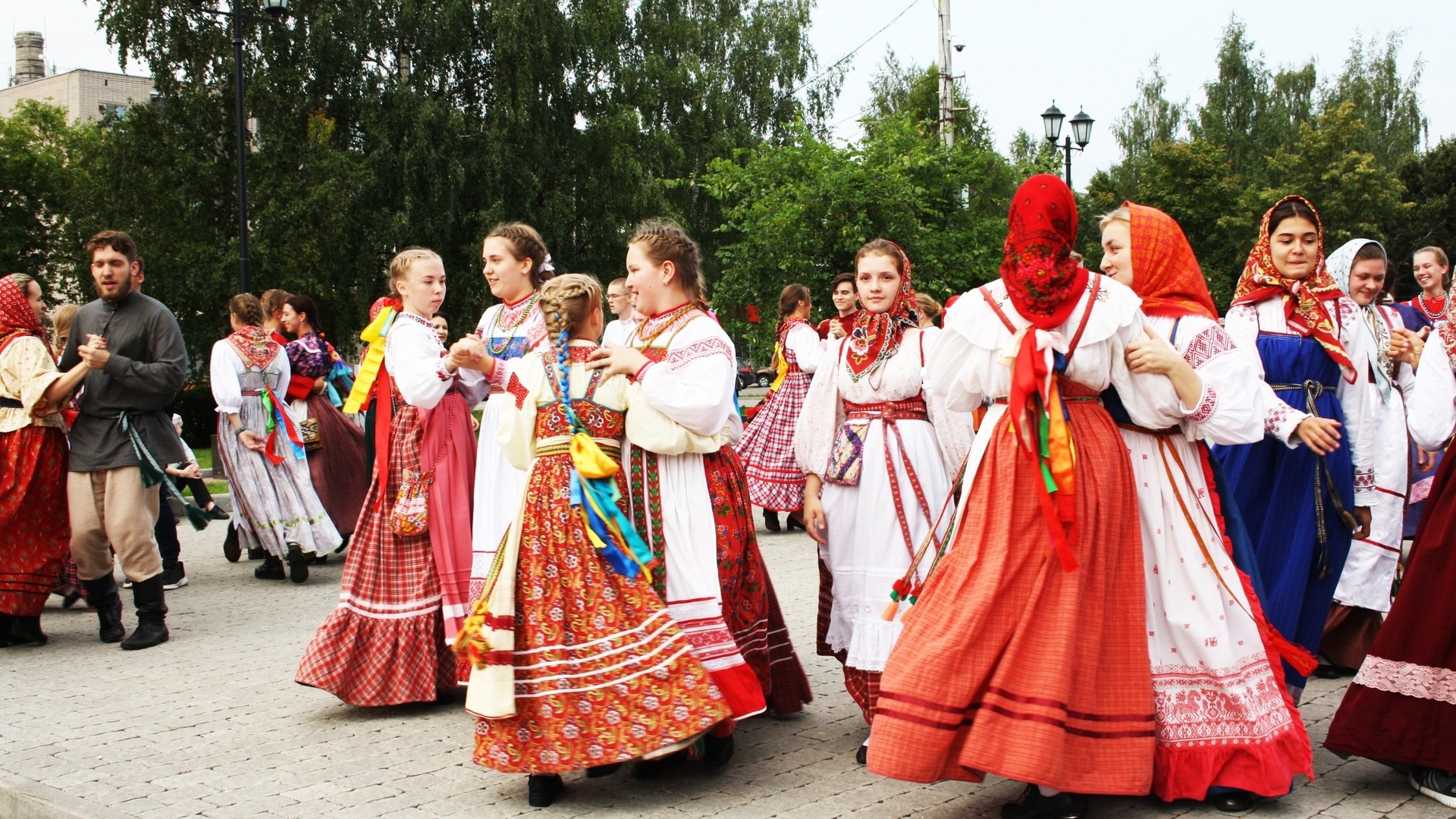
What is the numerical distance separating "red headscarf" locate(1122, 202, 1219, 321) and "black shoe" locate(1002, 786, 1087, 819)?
1.58 meters

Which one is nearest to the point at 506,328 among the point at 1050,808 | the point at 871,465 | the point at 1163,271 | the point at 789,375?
the point at 871,465

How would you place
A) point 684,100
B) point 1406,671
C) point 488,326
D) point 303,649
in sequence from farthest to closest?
point 684,100, point 303,649, point 488,326, point 1406,671

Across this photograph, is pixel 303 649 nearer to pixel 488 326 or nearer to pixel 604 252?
pixel 488 326

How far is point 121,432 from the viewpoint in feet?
22.5

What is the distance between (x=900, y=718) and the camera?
3545 mm

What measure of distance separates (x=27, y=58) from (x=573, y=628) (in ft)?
230

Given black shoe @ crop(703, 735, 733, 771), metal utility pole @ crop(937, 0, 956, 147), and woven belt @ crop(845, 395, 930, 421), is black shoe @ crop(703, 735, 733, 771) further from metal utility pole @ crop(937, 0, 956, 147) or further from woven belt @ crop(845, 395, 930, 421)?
metal utility pole @ crop(937, 0, 956, 147)

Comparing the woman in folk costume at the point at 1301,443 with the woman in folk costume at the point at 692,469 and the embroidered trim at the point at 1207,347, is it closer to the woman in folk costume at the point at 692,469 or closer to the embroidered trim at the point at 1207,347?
the embroidered trim at the point at 1207,347

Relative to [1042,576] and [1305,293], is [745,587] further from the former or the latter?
[1305,293]

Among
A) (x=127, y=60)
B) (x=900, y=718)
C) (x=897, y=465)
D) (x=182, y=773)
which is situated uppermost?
(x=127, y=60)

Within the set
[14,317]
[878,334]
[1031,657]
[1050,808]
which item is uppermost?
[14,317]

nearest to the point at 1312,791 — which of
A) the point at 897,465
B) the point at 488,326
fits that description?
the point at 897,465

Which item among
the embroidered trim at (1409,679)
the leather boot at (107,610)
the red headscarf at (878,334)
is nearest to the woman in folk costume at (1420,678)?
the embroidered trim at (1409,679)

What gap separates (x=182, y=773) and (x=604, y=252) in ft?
81.7
